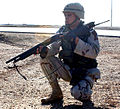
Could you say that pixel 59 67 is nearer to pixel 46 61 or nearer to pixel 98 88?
pixel 46 61

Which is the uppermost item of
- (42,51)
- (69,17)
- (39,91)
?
(69,17)

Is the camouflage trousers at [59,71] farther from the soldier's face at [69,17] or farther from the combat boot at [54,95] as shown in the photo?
the soldier's face at [69,17]

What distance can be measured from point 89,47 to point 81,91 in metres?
0.62

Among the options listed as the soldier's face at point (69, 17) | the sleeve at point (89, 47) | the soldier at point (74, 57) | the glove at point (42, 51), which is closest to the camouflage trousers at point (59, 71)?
the soldier at point (74, 57)

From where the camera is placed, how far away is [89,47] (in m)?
4.12

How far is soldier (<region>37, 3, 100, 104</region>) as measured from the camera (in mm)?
4203

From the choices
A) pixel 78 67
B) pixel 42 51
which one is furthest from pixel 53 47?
pixel 78 67

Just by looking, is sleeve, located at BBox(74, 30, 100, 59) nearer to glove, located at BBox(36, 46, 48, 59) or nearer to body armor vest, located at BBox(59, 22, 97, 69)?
body armor vest, located at BBox(59, 22, 97, 69)

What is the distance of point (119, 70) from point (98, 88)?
6.04 feet

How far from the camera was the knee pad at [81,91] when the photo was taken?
4133 millimetres

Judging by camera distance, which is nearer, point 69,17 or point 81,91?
point 81,91

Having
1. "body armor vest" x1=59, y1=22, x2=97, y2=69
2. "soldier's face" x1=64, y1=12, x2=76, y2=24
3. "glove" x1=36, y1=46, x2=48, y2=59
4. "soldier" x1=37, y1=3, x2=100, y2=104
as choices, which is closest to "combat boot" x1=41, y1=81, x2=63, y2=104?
"soldier" x1=37, y1=3, x2=100, y2=104

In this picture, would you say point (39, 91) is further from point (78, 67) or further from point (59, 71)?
point (78, 67)

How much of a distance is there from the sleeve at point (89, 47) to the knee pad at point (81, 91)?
41 centimetres
